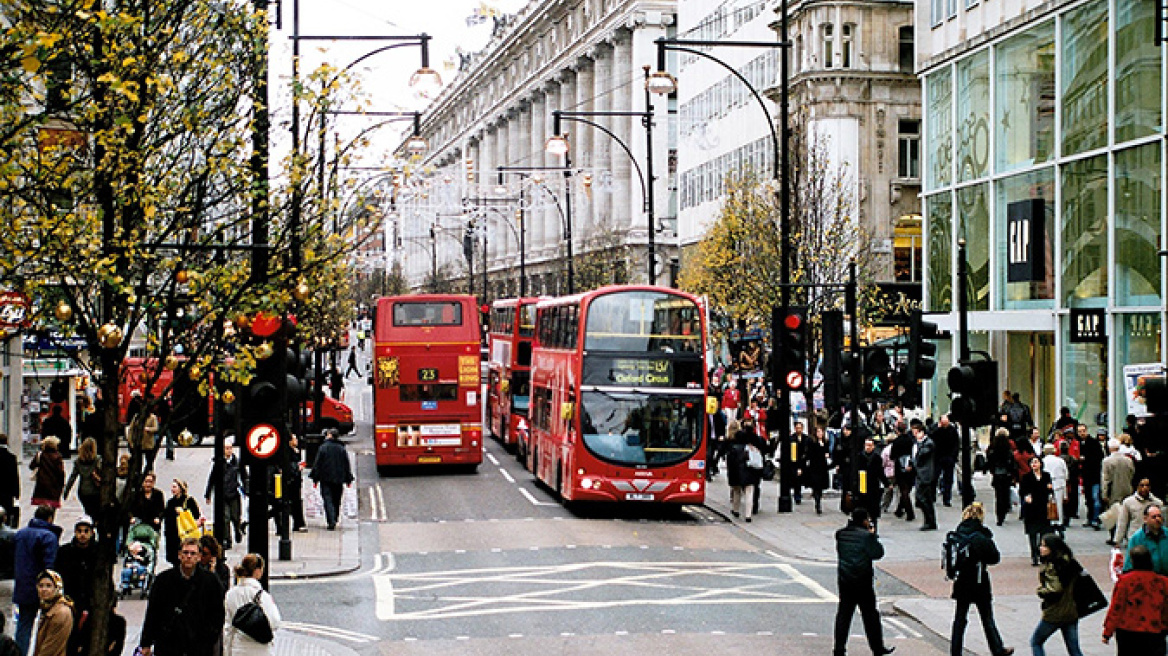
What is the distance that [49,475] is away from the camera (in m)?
22.5

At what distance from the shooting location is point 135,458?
1312cm

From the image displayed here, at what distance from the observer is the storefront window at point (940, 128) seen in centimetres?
4359

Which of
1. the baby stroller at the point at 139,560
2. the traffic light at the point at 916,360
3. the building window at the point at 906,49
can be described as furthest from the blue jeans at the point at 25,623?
the building window at the point at 906,49

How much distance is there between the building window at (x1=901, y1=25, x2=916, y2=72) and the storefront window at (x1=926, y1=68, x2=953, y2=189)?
10938 millimetres

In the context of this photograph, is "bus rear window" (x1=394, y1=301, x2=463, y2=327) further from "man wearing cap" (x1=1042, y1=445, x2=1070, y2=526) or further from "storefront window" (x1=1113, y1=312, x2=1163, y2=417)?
"man wearing cap" (x1=1042, y1=445, x2=1070, y2=526)

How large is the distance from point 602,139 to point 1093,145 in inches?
2282

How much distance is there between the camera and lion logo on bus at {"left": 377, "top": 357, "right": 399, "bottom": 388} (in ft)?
120

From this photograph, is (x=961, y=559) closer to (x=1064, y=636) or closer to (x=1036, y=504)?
(x=1064, y=636)

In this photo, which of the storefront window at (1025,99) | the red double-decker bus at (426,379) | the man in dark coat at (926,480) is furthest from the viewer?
the storefront window at (1025,99)

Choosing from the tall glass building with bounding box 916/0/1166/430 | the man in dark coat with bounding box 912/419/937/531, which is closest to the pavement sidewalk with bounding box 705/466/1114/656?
the man in dark coat with bounding box 912/419/937/531

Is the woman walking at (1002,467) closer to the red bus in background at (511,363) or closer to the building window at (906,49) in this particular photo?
the red bus in background at (511,363)

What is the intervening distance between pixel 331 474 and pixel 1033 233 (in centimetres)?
1768

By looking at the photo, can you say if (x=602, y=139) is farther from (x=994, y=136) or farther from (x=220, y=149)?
(x=220, y=149)

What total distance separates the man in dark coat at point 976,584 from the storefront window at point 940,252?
90.7ft
